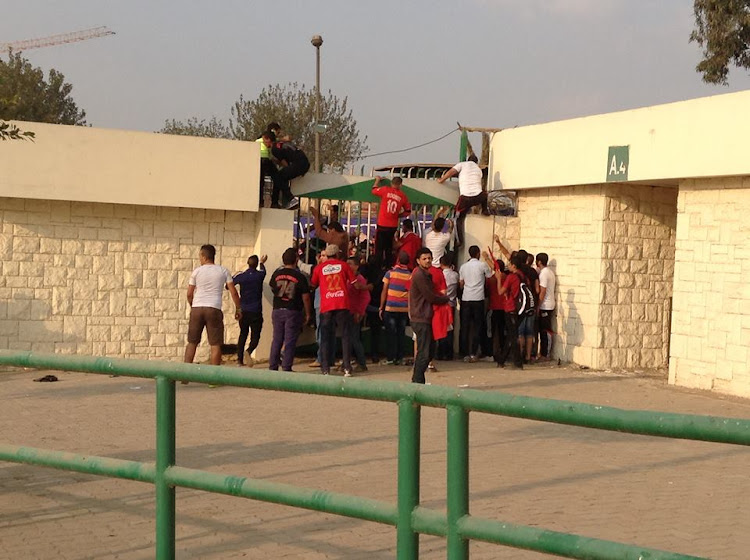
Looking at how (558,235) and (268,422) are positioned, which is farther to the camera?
(558,235)

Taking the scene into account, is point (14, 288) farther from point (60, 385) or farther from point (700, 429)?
point (700, 429)

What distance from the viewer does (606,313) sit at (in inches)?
663

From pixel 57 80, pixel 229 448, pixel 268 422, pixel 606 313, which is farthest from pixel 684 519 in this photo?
pixel 57 80

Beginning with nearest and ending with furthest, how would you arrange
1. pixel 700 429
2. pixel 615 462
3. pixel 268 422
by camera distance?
pixel 700 429, pixel 615 462, pixel 268 422

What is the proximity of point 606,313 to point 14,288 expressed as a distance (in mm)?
8674

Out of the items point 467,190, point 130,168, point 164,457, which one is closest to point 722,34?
point 467,190

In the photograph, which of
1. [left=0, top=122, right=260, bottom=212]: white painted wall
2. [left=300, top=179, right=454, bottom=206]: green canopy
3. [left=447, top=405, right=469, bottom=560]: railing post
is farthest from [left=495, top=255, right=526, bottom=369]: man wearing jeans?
[left=447, top=405, right=469, bottom=560]: railing post

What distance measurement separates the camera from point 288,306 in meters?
14.9

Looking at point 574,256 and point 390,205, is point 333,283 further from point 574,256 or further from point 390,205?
point 574,256

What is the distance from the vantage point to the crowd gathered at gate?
579 inches

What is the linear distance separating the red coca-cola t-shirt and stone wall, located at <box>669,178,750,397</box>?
4.47 meters

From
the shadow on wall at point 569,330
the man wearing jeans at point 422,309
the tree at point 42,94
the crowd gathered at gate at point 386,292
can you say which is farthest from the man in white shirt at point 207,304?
the tree at point 42,94

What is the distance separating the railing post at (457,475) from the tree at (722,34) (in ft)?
98.6

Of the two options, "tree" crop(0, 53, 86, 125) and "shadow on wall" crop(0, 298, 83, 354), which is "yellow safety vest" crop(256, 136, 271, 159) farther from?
"tree" crop(0, 53, 86, 125)
